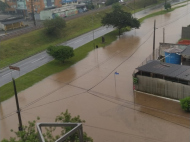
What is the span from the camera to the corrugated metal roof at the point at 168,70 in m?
18.9

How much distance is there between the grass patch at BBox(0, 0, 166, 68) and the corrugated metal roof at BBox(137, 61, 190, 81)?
60.7ft

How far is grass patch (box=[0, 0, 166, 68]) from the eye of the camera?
112 feet

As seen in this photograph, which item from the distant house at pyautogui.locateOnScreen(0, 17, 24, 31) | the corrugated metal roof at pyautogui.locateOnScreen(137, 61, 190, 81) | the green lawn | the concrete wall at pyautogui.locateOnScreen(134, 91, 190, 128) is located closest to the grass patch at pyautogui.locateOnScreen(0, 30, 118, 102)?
the green lawn

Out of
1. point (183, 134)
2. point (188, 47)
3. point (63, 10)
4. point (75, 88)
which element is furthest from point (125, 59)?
point (63, 10)

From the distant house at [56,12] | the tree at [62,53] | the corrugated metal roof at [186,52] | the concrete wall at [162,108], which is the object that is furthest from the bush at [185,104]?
the distant house at [56,12]

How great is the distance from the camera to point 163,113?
17.8 m

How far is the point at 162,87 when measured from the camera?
19.7 meters

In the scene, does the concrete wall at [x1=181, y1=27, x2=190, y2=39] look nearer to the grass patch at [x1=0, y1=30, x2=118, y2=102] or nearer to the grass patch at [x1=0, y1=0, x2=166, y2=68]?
the grass patch at [x1=0, y1=30, x2=118, y2=102]

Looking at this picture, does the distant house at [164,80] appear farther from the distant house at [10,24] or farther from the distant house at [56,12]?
the distant house at [56,12]

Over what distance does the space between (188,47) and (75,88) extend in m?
12.2

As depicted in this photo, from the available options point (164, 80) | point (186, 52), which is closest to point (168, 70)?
point (164, 80)

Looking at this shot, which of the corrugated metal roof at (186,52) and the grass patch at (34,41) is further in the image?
the grass patch at (34,41)

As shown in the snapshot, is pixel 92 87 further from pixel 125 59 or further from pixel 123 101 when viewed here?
pixel 125 59

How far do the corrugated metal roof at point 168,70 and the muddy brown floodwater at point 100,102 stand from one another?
8.36 feet
